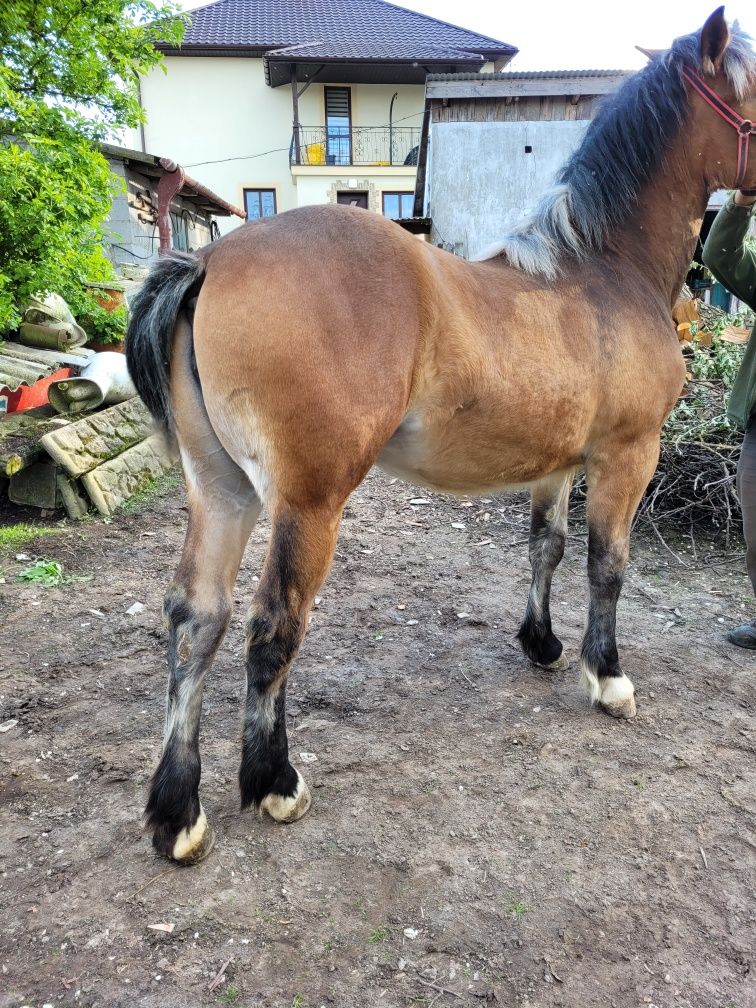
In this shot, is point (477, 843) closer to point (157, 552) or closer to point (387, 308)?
point (387, 308)

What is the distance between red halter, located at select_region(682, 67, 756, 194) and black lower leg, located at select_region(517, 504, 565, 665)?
1.72 m

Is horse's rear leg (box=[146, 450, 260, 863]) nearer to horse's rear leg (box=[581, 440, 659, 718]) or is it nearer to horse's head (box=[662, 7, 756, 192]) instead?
horse's rear leg (box=[581, 440, 659, 718])

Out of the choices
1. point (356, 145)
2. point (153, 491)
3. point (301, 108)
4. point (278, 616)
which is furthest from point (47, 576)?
point (301, 108)

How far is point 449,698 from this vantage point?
293 centimetres

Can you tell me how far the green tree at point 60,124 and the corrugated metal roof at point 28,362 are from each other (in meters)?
0.74

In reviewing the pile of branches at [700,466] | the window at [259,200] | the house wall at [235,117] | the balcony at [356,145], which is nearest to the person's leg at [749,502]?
the pile of branches at [700,466]

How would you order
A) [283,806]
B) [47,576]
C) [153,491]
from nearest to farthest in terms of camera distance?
[283,806] → [47,576] → [153,491]

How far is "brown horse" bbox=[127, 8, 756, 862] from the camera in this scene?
185cm

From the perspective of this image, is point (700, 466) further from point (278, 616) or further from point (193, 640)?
point (193, 640)

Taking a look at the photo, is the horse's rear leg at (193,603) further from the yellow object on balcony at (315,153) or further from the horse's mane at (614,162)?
the yellow object on balcony at (315,153)

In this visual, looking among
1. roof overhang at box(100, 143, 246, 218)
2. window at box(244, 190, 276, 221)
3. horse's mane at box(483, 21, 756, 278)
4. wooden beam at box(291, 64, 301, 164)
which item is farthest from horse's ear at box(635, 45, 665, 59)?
window at box(244, 190, 276, 221)

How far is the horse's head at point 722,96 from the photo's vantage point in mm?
2512

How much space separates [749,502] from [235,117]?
2944cm

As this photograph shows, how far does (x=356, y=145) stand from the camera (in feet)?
84.5
